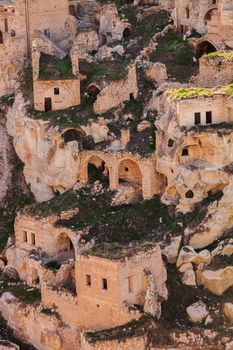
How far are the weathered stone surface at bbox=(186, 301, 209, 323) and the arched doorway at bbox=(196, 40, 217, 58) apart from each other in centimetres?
1671

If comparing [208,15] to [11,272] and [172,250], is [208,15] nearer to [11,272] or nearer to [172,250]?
[172,250]

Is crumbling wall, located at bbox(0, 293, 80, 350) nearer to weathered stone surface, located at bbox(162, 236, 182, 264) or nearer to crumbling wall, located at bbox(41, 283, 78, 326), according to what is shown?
crumbling wall, located at bbox(41, 283, 78, 326)

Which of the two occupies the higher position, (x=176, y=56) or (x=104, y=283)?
(x=176, y=56)

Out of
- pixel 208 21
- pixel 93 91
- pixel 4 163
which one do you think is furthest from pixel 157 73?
pixel 4 163

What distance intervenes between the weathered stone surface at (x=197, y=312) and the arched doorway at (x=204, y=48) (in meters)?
16.7

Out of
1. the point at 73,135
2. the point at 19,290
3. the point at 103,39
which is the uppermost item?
the point at 103,39

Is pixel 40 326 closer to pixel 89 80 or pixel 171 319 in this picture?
pixel 171 319

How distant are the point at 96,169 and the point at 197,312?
1087 cm

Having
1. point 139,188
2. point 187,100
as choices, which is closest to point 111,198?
point 139,188

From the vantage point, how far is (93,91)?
232 feet

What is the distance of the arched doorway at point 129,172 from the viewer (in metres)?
66.8

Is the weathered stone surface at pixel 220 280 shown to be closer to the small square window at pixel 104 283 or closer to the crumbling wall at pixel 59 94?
the small square window at pixel 104 283

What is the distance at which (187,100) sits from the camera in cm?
A: 6450

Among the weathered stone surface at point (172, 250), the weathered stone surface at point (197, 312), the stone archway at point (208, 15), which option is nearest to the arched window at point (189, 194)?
the weathered stone surface at point (172, 250)
